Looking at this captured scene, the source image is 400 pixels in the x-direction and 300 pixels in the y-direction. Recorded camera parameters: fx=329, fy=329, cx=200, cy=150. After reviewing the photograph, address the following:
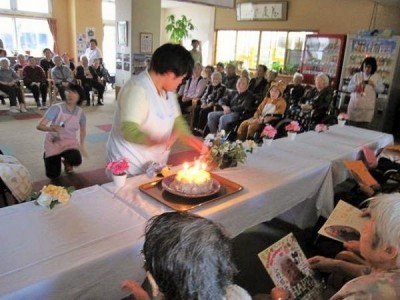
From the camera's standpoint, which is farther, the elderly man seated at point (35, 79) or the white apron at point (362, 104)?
the elderly man seated at point (35, 79)

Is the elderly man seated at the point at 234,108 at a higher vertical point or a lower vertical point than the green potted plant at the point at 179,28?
lower

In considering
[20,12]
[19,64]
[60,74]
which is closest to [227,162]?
[60,74]

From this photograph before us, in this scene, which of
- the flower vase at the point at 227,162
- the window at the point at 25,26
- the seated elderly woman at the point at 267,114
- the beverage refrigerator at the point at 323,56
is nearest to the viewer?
the flower vase at the point at 227,162

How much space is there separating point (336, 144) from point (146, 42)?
5472mm

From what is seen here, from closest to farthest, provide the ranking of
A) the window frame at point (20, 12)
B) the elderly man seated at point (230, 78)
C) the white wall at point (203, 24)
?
the elderly man seated at point (230, 78) < the window frame at point (20, 12) < the white wall at point (203, 24)

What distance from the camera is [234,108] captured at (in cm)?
507

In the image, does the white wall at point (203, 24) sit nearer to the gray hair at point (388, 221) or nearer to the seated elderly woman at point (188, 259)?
the gray hair at point (388, 221)

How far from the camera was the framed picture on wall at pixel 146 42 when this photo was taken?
7.13 meters

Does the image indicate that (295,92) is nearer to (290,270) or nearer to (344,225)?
(344,225)

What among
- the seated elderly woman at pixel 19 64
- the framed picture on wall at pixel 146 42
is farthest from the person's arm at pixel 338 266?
the seated elderly woman at pixel 19 64

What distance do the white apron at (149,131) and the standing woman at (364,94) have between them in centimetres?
398

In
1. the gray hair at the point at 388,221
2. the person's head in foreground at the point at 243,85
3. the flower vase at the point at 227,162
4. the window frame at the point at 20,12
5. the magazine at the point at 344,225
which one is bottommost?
the magazine at the point at 344,225

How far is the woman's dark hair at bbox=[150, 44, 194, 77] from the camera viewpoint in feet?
5.40

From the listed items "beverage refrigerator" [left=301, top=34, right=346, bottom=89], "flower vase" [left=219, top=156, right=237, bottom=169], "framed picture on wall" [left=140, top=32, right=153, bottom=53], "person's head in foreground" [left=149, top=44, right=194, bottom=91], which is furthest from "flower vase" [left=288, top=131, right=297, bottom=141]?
"framed picture on wall" [left=140, top=32, right=153, bottom=53]
